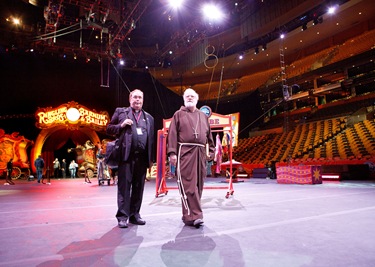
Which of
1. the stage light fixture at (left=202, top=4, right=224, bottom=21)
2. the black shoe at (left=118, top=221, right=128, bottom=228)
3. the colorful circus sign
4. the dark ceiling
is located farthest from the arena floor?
the colorful circus sign

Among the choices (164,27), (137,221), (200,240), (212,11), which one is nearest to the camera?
(200,240)

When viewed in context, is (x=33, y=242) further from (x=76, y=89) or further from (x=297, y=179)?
(x=76, y=89)

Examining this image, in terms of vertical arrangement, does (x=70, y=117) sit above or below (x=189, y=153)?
above

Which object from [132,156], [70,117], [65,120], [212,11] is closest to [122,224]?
[132,156]

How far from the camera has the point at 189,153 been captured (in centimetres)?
300

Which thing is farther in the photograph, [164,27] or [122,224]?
[164,27]

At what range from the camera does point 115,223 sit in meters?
2.96

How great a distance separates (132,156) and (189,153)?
0.61 metres

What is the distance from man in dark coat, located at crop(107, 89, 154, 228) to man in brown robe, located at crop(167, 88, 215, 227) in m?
0.30

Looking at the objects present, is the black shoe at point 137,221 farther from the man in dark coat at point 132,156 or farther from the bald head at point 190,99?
the bald head at point 190,99

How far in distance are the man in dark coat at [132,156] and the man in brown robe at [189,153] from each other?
30 cm

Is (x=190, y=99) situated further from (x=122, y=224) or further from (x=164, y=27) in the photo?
(x=164, y=27)

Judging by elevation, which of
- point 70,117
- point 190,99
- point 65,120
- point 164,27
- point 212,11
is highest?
point 164,27

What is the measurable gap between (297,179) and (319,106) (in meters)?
15.1
